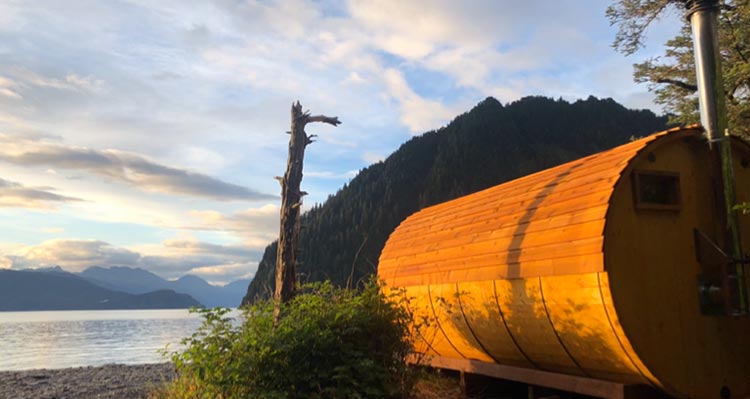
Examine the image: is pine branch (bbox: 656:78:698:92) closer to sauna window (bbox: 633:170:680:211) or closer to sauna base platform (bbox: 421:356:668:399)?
sauna window (bbox: 633:170:680:211)

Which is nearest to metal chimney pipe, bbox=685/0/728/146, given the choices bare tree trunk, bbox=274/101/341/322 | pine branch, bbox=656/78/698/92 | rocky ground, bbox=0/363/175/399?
bare tree trunk, bbox=274/101/341/322

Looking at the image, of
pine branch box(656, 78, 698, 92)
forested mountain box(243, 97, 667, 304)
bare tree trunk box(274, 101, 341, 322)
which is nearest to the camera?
bare tree trunk box(274, 101, 341, 322)

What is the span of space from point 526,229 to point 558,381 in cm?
202

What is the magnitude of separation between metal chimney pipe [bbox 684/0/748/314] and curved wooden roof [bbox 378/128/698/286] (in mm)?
322

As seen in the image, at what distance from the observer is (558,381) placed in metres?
7.52

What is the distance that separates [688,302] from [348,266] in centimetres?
7000

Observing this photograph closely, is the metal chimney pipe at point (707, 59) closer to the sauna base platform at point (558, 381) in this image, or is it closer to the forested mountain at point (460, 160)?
the sauna base platform at point (558, 381)

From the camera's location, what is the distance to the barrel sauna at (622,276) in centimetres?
666

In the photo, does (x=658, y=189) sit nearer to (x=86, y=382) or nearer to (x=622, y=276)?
(x=622, y=276)

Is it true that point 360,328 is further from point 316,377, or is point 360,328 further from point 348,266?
point 348,266

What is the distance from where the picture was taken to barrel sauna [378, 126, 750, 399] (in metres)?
6.66

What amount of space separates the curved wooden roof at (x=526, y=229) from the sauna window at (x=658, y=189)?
355 millimetres

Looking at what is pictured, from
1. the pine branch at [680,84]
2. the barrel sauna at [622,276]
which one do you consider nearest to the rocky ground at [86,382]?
the barrel sauna at [622,276]

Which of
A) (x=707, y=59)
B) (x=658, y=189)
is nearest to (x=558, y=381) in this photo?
(x=658, y=189)
